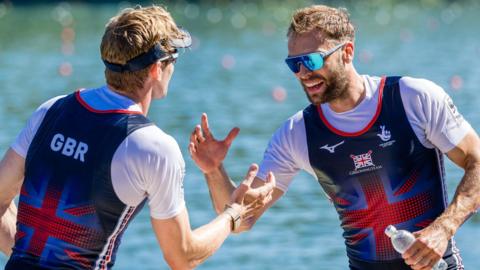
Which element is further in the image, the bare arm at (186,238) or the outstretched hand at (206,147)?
the outstretched hand at (206,147)

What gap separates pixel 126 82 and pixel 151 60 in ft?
0.45

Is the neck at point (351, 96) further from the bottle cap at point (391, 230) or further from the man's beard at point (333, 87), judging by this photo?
the bottle cap at point (391, 230)

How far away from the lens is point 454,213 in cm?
450

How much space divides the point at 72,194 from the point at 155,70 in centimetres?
58

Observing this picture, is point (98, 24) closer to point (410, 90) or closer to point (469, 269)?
point (469, 269)

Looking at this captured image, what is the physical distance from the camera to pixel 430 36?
121ft

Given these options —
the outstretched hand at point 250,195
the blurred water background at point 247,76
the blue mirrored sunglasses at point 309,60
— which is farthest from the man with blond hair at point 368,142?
the blurred water background at point 247,76

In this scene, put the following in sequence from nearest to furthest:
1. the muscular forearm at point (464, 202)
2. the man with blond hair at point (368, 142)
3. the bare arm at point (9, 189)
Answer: the bare arm at point (9, 189), the muscular forearm at point (464, 202), the man with blond hair at point (368, 142)

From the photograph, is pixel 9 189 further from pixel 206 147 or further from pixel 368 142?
pixel 368 142

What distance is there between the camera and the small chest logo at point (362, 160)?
15.8 feet

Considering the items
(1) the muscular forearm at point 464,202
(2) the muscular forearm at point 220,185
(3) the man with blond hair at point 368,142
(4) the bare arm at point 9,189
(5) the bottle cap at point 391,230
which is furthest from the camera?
(2) the muscular forearm at point 220,185

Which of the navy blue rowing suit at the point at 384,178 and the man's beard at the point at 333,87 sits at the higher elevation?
the man's beard at the point at 333,87

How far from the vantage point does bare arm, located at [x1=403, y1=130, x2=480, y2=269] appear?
4289 mm

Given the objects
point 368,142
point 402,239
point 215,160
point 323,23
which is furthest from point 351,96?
point 402,239
